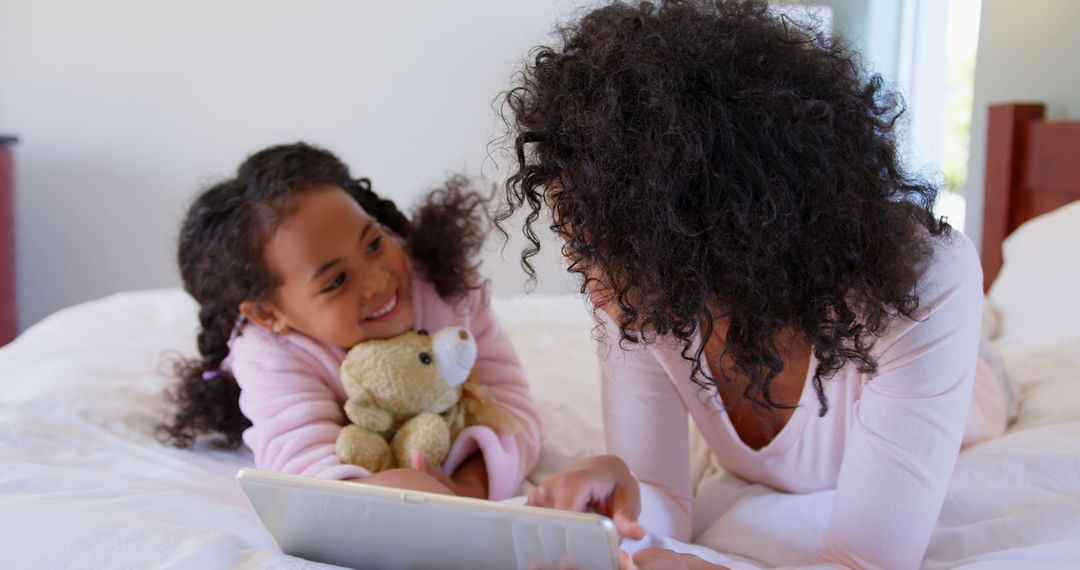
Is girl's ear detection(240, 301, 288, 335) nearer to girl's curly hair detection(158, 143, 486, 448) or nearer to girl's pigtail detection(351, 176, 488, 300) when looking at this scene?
girl's curly hair detection(158, 143, 486, 448)

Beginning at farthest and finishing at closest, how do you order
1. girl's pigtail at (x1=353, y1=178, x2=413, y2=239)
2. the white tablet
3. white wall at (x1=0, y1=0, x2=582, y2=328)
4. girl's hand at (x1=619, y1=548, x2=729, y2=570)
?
white wall at (x1=0, y1=0, x2=582, y2=328) → girl's pigtail at (x1=353, y1=178, x2=413, y2=239) → girl's hand at (x1=619, y1=548, x2=729, y2=570) → the white tablet

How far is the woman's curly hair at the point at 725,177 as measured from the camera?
677mm

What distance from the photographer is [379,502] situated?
0.66 meters

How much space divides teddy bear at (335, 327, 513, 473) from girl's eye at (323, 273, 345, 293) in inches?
2.9

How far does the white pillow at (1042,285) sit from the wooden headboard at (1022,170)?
0.28 metres

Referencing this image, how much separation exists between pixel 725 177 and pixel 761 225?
0.14 ft

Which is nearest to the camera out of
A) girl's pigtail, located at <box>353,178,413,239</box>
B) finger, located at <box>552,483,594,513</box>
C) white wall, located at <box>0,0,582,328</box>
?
finger, located at <box>552,483,594,513</box>

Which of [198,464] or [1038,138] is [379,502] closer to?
[198,464]

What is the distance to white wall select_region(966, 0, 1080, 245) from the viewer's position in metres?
1.89

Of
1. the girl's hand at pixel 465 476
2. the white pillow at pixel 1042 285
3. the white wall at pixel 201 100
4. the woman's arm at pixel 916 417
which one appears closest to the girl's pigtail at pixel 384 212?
the girl's hand at pixel 465 476

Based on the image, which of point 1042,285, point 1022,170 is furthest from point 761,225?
point 1022,170

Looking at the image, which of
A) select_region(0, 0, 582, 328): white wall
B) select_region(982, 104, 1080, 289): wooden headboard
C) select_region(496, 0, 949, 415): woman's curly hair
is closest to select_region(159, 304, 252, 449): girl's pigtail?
select_region(496, 0, 949, 415): woman's curly hair

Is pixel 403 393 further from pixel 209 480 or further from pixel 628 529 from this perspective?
pixel 628 529

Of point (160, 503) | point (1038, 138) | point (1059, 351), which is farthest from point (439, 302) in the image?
point (1038, 138)
